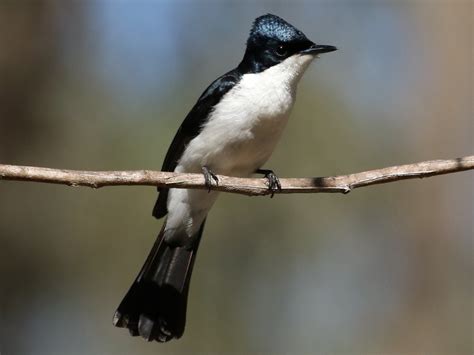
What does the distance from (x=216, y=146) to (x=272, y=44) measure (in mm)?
823

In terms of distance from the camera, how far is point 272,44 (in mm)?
5500

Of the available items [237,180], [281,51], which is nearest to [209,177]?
[237,180]

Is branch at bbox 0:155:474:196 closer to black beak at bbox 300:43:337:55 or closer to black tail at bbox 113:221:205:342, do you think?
black beak at bbox 300:43:337:55

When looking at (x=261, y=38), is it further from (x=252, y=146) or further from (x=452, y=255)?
(x=452, y=255)

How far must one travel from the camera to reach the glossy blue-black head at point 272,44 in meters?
5.43

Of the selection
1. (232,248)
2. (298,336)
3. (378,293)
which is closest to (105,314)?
(232,248)

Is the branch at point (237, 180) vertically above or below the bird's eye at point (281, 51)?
below

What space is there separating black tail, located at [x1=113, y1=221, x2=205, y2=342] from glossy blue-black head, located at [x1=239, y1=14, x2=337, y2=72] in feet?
4.48

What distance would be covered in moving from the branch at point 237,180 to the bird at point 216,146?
182 millimetres

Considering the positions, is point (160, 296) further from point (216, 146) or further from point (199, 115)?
point (199, 115)

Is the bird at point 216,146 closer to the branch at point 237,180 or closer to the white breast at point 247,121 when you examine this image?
the white breast at point 247,121

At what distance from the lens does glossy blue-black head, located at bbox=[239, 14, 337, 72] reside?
5.43 meters

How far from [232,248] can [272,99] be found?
5.31 metres

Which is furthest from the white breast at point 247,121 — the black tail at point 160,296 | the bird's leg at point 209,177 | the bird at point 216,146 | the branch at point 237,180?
the black tail at point 160,296
